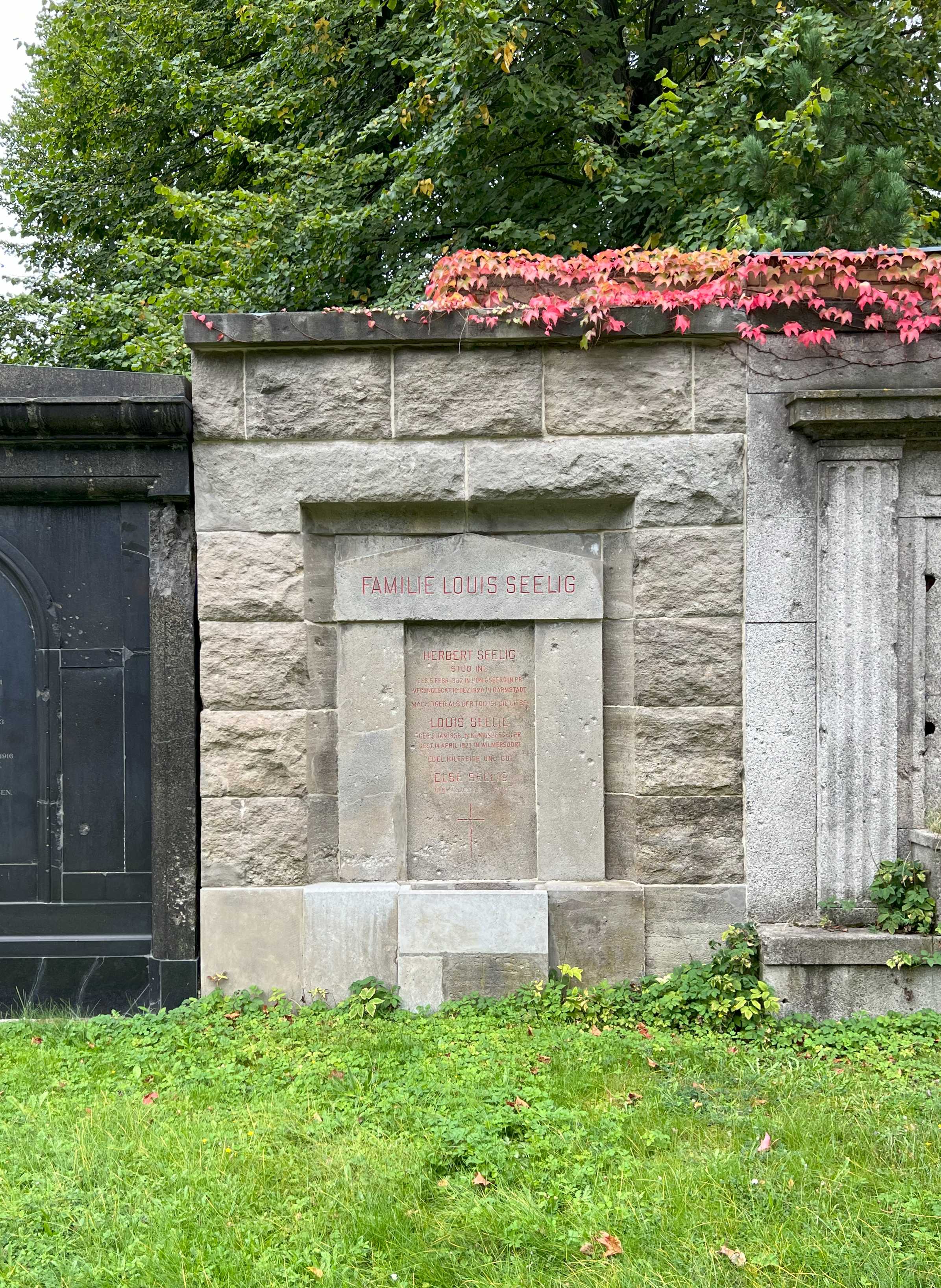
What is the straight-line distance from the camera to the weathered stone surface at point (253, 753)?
14.8 feet

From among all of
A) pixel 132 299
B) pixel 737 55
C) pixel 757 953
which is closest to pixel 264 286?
pixel 132 299

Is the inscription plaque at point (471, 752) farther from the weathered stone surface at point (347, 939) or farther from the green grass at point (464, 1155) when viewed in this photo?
the green grass at point (464, 1155)

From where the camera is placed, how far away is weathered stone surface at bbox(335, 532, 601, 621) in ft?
15.0

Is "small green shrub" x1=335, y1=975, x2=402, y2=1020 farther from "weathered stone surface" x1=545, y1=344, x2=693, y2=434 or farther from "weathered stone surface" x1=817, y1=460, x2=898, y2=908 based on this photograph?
"weathered stone surface" x1=545, y1=344, x2=693, y2=434

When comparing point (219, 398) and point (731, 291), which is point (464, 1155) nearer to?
point (219, 398)

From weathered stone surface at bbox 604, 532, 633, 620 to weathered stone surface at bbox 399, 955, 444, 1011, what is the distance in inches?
77.3

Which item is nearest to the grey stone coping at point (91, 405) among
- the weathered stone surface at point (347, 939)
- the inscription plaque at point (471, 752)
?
the inscription plaque at point (471, 752)

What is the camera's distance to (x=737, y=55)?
8328mm

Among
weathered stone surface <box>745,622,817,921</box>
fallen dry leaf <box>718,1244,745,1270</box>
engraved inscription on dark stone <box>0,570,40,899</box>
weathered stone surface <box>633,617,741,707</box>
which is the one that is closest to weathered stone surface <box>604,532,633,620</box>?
weathered stone surface <box>633,617,741,707</box>

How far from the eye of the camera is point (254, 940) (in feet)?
14.7

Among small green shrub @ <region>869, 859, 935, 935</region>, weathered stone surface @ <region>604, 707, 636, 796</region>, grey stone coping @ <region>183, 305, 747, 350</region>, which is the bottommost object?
small green shrub @ <region>869, 859, 935, 935</region>

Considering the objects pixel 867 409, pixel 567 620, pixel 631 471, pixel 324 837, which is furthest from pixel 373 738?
pixel 867 409

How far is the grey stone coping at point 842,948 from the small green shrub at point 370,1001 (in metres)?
1.80

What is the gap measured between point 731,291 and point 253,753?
328cm
